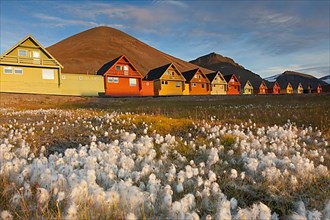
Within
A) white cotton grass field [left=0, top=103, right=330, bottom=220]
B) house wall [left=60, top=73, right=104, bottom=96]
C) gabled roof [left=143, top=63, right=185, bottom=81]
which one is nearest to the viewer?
white cotton grass field [left=0, top=103, right=330, bottom=220]

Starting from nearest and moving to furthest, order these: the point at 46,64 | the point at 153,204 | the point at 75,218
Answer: the point at 75,218 < the point at 153,204 < the point at 46,64

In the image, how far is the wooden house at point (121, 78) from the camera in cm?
6141

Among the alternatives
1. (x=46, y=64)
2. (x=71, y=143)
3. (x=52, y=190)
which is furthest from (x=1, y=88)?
(x=52, y=190)

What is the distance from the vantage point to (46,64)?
163 feet

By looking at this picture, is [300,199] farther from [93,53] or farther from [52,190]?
[93,53]

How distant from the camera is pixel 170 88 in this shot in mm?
75062

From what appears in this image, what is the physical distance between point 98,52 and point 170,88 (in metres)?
88.0

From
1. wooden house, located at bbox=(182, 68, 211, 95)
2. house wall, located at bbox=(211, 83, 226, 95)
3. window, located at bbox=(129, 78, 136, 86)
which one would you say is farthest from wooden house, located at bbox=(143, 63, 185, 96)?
house wall, located at bbox=(211, 83, 226, 95)

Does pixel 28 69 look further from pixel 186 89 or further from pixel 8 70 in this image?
pixel 186 89

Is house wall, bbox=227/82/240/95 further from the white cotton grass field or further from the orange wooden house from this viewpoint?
the white cotton grass field

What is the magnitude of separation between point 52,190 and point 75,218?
103cm

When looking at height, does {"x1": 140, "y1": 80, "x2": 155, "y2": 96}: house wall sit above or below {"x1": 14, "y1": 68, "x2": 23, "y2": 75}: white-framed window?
below

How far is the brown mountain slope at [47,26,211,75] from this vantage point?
426ft

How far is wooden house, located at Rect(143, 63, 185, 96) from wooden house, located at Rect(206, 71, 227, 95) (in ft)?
47.2
